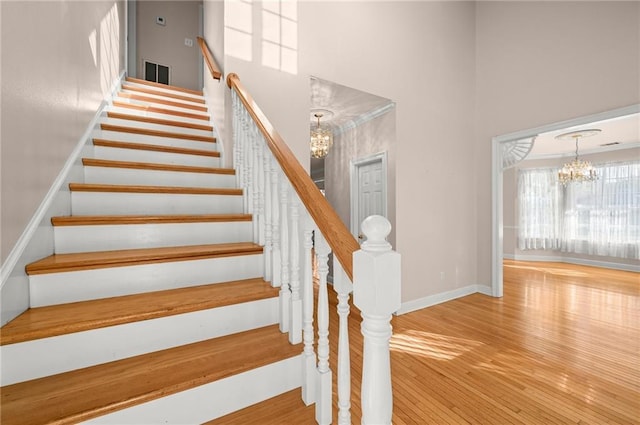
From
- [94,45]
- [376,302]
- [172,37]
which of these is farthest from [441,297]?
[172,37]

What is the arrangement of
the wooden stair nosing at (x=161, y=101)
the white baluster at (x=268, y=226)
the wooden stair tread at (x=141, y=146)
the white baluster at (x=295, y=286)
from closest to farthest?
the white baluster at (x=295, y=286) < the white baluster at (x=268, y=226) < the wooden stair tread at (x=141, y=146) < the wooden stair nosing at (x=161, y=101)

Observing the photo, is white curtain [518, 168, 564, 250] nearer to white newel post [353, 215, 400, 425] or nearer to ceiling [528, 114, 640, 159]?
ceiling [528, 114, 640, 159]

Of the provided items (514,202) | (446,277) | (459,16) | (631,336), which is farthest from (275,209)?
(514,202)

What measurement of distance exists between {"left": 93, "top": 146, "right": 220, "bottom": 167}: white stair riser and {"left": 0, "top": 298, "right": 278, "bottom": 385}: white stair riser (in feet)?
4.99

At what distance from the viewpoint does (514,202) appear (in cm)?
686

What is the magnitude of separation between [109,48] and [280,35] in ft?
6.03

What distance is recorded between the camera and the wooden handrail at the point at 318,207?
0.75 meters

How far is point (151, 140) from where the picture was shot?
7.88 ft

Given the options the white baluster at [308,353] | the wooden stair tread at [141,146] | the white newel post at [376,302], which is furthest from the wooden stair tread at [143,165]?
the white newel post at [376,302]

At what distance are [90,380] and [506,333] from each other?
10.0ft

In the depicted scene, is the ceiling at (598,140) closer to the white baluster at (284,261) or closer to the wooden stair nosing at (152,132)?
the white baluster at (284,261)

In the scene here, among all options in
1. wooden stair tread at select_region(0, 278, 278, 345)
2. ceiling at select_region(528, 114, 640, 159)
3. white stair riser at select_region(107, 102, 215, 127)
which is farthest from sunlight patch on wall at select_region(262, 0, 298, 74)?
ceiling at select_region(528, 114, 640, 159)

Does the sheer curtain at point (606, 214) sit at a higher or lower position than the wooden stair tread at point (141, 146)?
lower

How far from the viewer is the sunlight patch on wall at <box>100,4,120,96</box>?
2.46m
